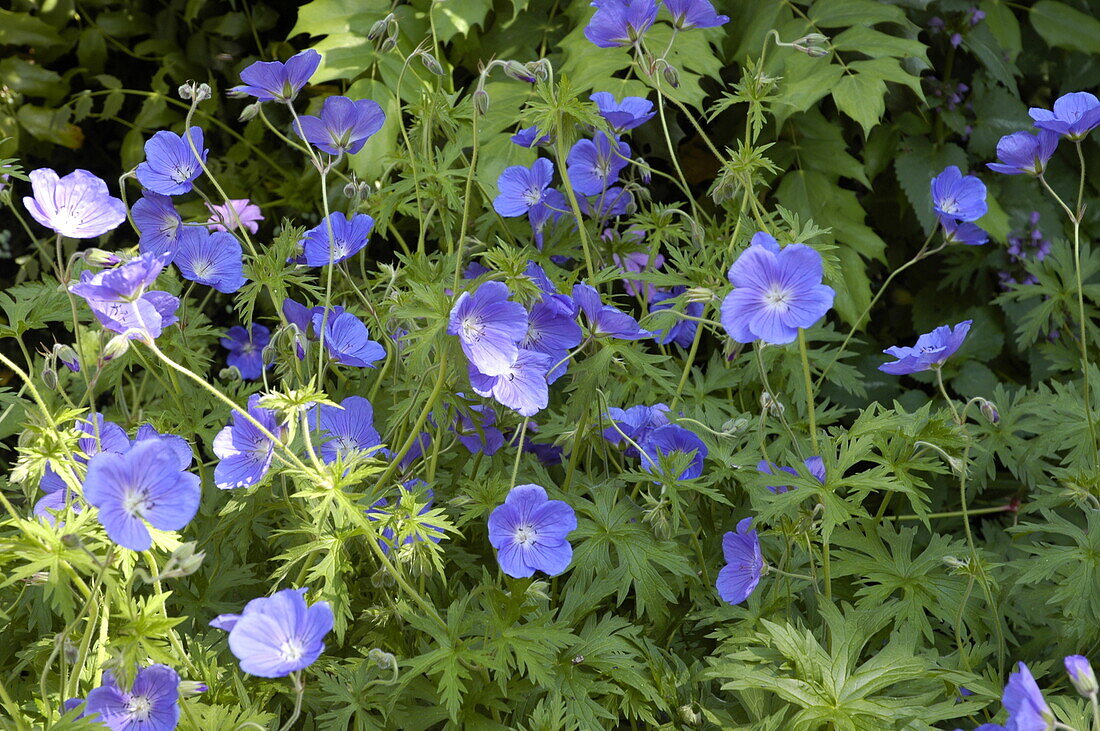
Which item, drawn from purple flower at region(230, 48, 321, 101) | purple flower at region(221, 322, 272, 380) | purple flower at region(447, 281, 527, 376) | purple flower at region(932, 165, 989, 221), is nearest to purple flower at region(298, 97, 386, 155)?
purple flower at region(230, 48, 321, 101)

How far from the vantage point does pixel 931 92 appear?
92.0 inches

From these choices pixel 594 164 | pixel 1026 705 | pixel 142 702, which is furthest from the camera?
pixel 594 164

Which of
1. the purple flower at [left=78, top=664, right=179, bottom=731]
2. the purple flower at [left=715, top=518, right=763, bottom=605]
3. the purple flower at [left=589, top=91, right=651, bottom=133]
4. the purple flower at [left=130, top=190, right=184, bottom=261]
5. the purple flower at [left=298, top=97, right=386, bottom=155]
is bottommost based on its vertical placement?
Answer: the purple flower at [left=715, top=518, right=763, bottom=605]

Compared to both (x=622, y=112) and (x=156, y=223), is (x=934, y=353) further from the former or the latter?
(x=156, y=223)

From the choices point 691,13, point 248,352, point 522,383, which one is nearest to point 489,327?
point 522,383

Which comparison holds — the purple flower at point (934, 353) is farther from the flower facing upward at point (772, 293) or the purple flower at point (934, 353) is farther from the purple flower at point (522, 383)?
the purple flower at point (522, 383)

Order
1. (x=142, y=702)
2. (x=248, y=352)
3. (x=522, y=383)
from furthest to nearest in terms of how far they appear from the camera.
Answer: (x=248, y=352) → (x=522, y=383) → (x=142, y=702)

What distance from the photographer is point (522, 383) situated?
1020 millimetres

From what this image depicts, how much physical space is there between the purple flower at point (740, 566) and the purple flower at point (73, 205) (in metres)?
0.78

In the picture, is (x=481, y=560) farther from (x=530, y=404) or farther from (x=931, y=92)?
(x=931, y=92)

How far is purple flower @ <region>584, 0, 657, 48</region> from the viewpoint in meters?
1.18

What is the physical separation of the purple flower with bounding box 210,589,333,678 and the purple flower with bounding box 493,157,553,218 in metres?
0.78

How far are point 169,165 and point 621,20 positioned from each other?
2.02 feet

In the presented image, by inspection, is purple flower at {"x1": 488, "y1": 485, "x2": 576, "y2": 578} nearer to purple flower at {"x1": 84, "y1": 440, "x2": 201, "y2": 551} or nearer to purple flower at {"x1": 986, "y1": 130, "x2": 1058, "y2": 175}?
purple flower at {"x1": 84, "y1": 440, "x2": 201, "y2": 551}
